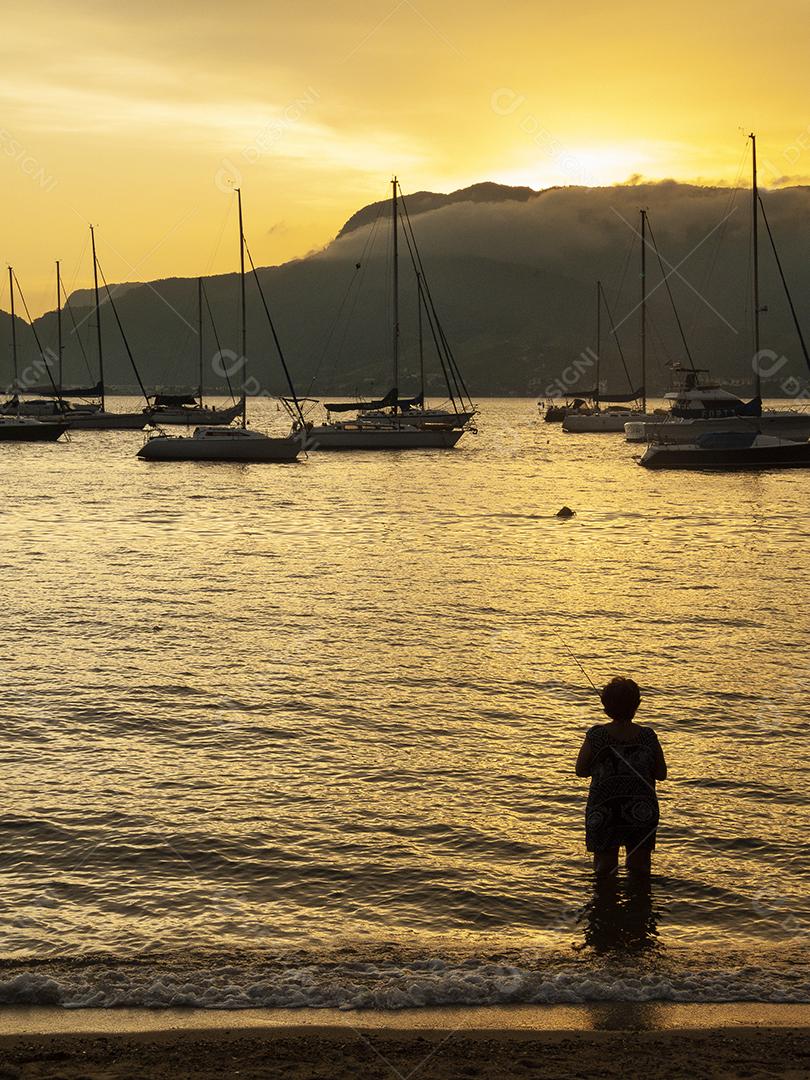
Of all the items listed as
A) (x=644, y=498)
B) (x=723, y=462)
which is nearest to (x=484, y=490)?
(x=644, y=498)

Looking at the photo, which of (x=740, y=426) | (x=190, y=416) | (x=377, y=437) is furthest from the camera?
(x=190, y=416)

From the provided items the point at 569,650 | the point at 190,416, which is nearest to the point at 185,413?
the point at 190,416

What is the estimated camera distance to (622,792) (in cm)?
913

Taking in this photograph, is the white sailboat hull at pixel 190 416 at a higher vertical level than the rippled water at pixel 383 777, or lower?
→ higher

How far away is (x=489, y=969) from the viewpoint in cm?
801

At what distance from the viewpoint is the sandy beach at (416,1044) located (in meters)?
6.45

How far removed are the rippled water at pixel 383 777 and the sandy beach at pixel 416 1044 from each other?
298mm

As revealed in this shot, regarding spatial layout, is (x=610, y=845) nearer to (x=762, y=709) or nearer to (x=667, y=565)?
(x=762, y=709)

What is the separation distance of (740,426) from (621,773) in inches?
2746

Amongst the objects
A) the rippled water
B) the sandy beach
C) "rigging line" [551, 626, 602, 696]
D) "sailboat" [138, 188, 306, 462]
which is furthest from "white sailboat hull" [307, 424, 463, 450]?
the sandy beach

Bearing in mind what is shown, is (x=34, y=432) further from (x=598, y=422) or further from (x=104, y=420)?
(x=598, y=422)

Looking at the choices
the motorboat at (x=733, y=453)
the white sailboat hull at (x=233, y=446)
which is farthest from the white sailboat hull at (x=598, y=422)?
the white sailboat hull at (x=233, y=446)

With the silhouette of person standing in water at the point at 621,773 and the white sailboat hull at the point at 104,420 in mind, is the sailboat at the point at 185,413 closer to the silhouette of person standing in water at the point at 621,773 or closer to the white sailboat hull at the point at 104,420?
the white sailboat hull at the point at 104,420

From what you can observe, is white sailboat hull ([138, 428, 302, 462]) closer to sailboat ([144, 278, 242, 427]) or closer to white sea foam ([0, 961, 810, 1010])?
sailboat ([144, 278, 242, 427])
